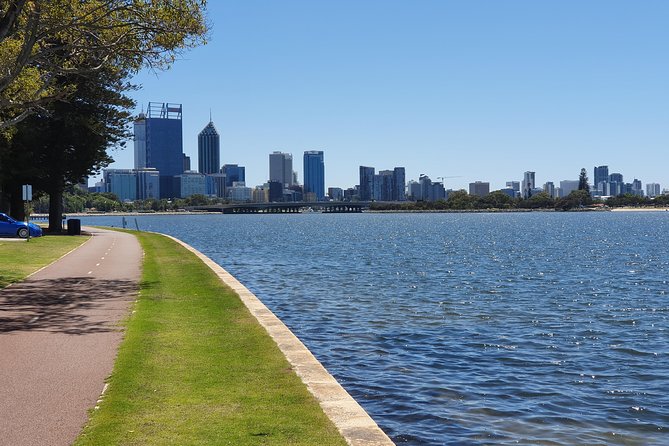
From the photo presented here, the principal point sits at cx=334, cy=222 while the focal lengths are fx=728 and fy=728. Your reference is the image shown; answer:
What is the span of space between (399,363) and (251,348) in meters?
3.99

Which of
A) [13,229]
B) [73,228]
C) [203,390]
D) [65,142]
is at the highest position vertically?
[65,142]

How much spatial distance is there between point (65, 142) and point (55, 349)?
48853mm

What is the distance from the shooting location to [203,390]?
1136cm

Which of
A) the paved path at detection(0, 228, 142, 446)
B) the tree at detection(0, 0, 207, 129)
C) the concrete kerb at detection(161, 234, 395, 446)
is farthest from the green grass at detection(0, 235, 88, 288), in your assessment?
the concrete kerb at detection(161, 234, 395, 446)

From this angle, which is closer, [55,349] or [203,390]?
[203,390]

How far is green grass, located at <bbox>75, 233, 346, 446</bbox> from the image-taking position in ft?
29.9

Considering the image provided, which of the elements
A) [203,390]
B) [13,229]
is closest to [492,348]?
[203,390]

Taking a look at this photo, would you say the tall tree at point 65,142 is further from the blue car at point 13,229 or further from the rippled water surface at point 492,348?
the rippled water surface at point 492,348

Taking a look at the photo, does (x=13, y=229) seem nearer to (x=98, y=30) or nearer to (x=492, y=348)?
(x=98, y=30)

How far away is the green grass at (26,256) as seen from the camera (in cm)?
2819

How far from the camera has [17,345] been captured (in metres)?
14.7

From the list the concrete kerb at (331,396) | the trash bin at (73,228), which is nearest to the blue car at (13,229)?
the trash bin at (73,228)

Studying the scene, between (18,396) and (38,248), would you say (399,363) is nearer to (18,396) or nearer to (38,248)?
(18,396)

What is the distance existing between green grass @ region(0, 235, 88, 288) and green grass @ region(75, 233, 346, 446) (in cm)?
1106
